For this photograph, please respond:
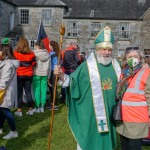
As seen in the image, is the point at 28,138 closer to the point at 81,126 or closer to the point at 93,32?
the point at 81,126

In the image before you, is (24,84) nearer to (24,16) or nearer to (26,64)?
(26,64)

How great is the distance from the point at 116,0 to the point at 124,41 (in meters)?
4.53

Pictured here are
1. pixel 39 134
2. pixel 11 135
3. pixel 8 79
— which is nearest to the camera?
pixel 8 79

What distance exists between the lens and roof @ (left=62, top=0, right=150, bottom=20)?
29500mm

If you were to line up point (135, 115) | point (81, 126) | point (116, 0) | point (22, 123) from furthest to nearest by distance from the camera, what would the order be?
point (116, 0)
point (22, 123)
point (81, 126)
point (135, 115)

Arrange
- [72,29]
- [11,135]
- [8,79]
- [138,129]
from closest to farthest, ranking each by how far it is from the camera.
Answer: [138,129] < [8,79] < [11,135] < [72,29]

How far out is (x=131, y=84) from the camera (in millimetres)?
3572

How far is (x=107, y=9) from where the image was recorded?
98.8ft

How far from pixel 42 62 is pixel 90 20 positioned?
2299 centimetres

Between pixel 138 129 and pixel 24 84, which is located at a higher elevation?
pixel 24 84

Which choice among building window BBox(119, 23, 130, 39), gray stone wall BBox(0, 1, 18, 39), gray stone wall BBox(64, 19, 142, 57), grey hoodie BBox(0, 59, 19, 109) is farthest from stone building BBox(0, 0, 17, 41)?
grey hoodie BBox(0, 59, 19, 109)

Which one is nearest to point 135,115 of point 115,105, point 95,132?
point 115,105

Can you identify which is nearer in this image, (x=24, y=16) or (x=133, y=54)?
(x=133, y=54)

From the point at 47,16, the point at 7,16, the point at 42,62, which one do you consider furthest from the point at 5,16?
the point at 42,62
